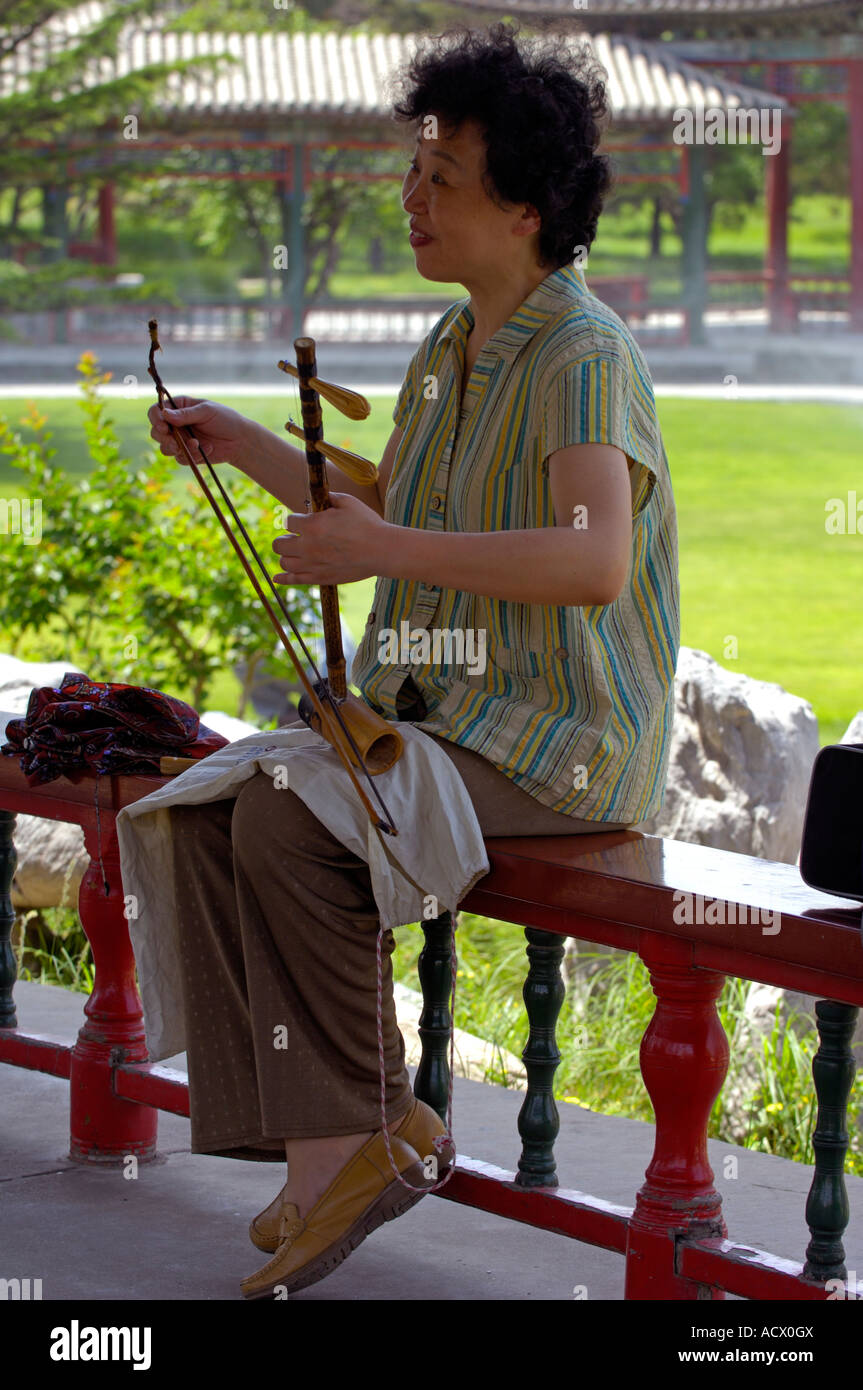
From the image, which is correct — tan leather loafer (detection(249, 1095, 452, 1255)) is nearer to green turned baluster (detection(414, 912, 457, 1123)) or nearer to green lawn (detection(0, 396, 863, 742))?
green turned baluster (detection(414, 912, 457, 1123))

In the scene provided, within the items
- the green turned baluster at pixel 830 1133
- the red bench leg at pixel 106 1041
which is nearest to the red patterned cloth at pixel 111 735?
the red bench leg at pixel 106 1041

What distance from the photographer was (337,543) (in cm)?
198

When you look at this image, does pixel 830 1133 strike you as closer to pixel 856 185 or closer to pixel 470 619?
pixel 470 619

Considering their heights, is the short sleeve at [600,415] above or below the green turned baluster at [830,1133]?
above

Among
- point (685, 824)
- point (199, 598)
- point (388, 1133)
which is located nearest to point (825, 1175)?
point (388, 1133)

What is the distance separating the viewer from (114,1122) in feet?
8.96

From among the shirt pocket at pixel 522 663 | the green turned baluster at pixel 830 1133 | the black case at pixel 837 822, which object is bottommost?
the green turned baluster at pixel 830 1133

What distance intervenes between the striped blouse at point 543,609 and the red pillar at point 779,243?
2107cm

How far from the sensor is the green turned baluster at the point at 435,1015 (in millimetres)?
2387

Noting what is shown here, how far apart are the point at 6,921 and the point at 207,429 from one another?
0.97 meters

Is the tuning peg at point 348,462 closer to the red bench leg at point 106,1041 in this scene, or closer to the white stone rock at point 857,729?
the red bench leg at point 106,1041

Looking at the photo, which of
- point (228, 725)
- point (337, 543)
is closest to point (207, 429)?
point (337, 543)

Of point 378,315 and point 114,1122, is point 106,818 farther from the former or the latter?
point 378,315

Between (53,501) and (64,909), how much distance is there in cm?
203
